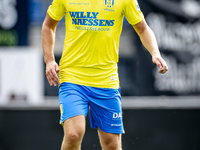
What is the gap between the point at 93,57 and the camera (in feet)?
11.8

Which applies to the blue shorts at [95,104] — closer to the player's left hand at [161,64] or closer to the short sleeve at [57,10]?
the player's left hand at [161,64]

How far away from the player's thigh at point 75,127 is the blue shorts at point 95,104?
0.18 feet

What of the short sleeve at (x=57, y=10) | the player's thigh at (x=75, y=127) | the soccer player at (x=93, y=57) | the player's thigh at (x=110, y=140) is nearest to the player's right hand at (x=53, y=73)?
the soccer player at (x=93, y=57)

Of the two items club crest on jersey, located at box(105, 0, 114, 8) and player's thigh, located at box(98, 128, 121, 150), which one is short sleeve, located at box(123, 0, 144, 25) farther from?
player's thigh, located at box(98, 128, 121, 150)

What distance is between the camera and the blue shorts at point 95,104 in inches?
135

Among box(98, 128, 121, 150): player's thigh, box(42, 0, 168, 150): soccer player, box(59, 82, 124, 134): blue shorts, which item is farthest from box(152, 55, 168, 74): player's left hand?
box(98, 128, 121, 150): player's thigh

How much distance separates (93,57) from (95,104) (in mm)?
465

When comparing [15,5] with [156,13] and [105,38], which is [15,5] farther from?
[105,38]

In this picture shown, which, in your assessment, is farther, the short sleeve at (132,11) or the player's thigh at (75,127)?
the short sleeve at (132,11)

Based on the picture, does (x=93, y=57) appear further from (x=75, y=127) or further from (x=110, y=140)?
(x=110, y=140)

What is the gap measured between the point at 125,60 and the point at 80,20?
9.75ft

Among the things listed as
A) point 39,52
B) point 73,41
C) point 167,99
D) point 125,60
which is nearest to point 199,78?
point 167,99

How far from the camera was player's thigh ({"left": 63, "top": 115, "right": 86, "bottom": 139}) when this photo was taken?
3287mm

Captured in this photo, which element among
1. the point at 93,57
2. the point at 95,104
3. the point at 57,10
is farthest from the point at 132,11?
the point at 95,104
